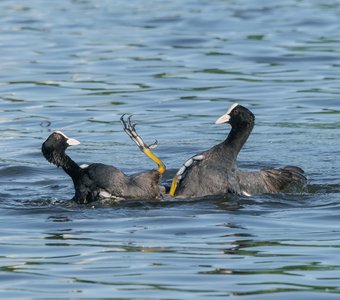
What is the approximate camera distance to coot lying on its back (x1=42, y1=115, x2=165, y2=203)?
443 inches

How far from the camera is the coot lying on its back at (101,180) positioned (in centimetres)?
1125

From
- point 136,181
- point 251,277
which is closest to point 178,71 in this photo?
point 136,181

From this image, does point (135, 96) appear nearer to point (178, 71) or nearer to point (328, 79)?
point (178, 71)

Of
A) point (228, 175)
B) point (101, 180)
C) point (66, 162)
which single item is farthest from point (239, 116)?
point (66, 162)

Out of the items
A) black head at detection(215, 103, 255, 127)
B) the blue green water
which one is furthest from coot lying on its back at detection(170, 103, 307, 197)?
the blue green water

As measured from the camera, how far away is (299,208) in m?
11.3

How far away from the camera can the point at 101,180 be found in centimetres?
1125

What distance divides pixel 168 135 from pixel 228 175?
140 inches

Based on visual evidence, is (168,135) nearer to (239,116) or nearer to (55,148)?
(239,116)

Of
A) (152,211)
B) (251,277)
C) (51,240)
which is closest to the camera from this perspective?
(251,277)

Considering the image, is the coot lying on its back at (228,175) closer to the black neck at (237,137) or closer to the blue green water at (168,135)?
the black neck at (237,137)

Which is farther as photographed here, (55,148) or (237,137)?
(237,137)

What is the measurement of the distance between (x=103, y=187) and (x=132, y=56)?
32.8 feet

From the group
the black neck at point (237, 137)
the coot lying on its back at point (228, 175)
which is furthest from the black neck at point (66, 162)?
the black neck at point (237, 137)
